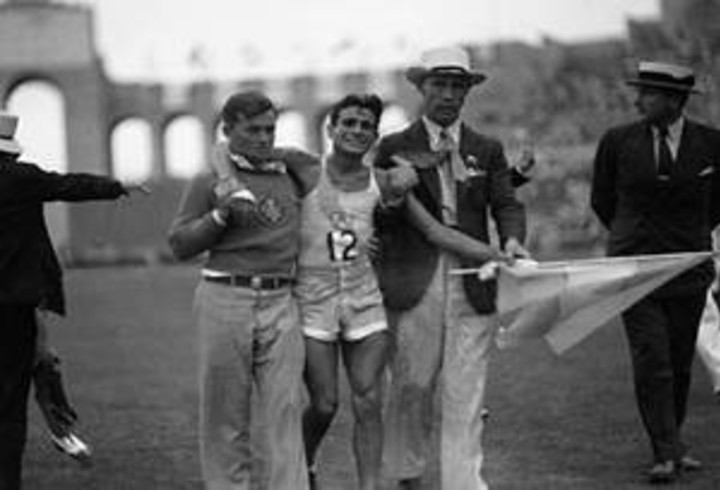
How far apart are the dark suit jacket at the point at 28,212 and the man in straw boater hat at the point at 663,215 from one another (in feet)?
10.3

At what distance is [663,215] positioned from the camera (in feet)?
30.7

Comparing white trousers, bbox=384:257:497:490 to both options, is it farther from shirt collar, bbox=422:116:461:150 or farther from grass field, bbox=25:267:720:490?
grass field, bbox=25:267:720:490

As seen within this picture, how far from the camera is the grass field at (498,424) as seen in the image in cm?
940

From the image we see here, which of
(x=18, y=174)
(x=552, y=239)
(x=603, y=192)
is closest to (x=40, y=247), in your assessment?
(x=18, y=174)

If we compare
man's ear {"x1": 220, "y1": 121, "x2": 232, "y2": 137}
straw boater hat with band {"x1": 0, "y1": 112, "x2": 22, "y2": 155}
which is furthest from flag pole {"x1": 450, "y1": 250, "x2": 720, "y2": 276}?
straw boater hat with band {"x1": 0, "y1": 112, "x2": 22, "y2": 155}

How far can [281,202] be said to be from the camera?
7555 millimetres

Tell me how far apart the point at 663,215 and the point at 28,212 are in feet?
12.2

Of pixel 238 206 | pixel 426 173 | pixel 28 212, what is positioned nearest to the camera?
pixel 238 206

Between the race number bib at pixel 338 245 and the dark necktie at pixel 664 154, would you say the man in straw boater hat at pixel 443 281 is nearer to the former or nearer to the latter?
the race number bib at pixel 338 245

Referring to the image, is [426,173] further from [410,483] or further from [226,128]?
[410,483]

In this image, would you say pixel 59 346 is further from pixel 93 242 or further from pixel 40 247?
pixel 93 242

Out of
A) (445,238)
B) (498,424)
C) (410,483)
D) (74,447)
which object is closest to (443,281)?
(445,238)

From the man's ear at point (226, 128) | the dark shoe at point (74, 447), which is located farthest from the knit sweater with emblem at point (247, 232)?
the dark shoe at point (74, 447)

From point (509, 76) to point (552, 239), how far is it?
746 inches
